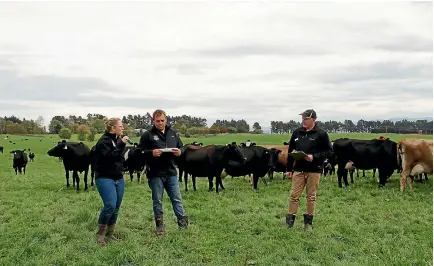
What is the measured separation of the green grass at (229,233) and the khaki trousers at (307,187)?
44 cm

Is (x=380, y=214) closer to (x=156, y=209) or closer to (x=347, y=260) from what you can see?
(x=347, y=260)

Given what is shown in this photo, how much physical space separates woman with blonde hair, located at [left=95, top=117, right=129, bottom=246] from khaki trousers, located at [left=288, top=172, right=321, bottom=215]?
3.32 m

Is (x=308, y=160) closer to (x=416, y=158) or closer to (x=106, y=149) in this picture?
(x=106, y=149)

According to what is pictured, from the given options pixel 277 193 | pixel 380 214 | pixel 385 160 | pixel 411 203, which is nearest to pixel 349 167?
pixel 385 160

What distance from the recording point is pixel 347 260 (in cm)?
647

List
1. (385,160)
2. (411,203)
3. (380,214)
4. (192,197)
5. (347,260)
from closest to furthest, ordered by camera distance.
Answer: (347,260) → (380,214) → (411,203) → (192,197) → (385,160)

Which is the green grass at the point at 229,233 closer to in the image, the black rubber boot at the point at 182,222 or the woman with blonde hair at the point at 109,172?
the black rubber boot at the point at 182,222

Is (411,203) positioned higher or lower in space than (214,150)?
lower

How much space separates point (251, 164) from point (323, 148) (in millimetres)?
7513

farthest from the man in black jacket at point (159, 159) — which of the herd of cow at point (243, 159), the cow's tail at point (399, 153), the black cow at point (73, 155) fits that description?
the cow's tail at point (399, 153)

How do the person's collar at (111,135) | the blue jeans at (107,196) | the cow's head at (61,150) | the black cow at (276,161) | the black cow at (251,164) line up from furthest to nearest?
the black cow at (276,161) → the black cow at (251,164) → the cow's head at (61,150) → the person's collar at (111,135) → the blue jeans at (107,196)

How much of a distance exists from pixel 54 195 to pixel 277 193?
701 cm

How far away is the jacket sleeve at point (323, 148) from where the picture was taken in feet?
26.8

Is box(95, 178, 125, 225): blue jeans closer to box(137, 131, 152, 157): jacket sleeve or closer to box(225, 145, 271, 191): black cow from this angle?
box(137, 131, 152, 157): jacket sleeve
